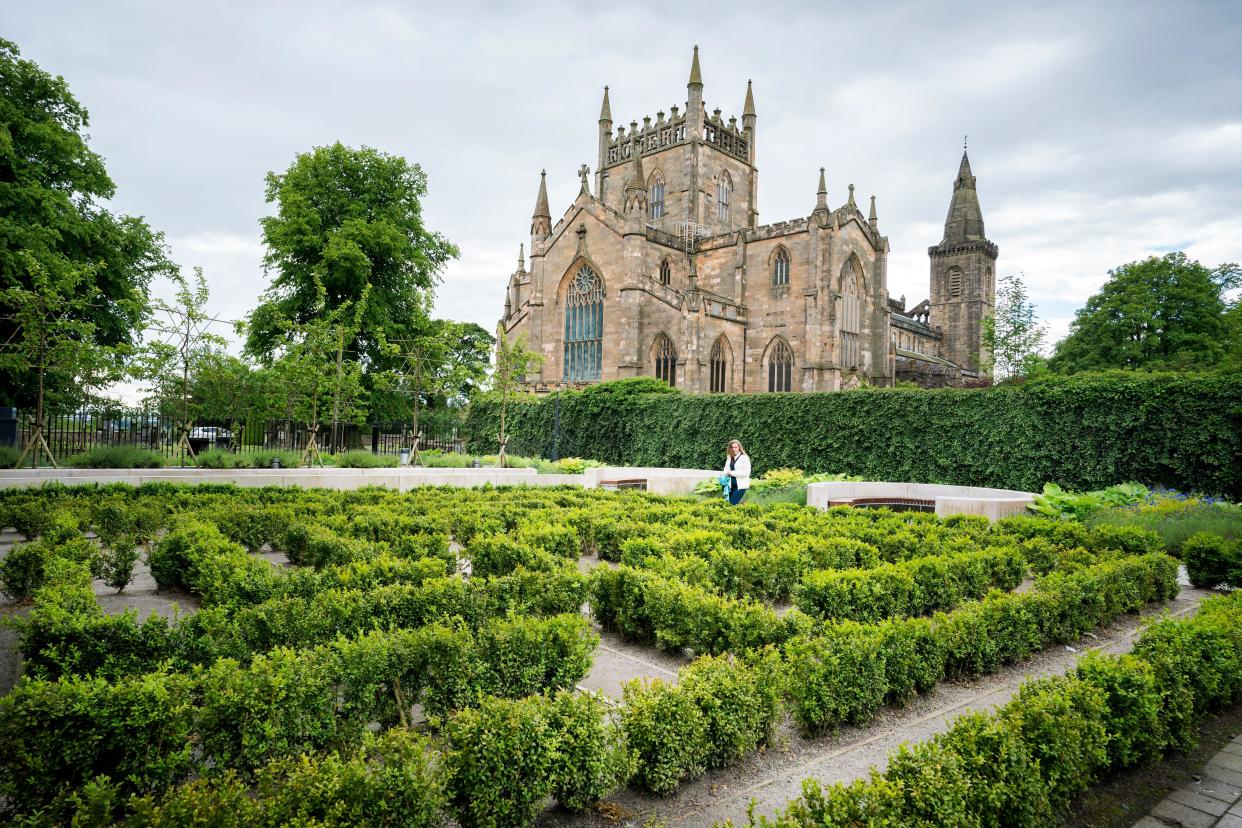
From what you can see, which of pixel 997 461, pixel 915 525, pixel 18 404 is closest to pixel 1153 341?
pixel 997 461

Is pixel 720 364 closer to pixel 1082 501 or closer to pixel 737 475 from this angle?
pixel 737 475

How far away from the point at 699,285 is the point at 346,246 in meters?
23.1

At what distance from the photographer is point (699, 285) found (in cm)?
4247

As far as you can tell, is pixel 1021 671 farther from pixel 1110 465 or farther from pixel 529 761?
pixel 1110 465

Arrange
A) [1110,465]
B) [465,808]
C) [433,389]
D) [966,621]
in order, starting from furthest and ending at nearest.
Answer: [433,389] < [1110,465] < [966,621] < [465,808]

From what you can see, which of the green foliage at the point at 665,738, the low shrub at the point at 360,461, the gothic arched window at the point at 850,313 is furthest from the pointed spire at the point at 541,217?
the green foliage at the point at 665,738

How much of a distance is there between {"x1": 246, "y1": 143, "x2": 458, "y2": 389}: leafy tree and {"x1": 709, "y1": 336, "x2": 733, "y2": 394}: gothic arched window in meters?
17.3

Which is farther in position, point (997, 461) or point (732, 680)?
point (997, 461)

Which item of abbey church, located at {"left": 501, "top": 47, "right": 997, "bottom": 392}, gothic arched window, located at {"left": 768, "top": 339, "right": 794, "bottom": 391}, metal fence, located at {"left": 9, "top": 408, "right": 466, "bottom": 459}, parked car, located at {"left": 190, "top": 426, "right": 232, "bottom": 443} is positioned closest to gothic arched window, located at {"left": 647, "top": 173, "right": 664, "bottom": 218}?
abbey church, located at {"left": 501, "top": 47, "right": 997, "bottom": 392}

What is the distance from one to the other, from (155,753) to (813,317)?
3780cm

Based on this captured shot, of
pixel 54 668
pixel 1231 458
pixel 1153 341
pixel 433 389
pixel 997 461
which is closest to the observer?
pixel 54 668

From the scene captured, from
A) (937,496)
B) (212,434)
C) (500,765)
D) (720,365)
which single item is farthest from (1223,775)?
(720,365)

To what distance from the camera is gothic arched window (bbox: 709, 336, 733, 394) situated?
38.7 metres

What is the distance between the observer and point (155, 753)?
322 cm
